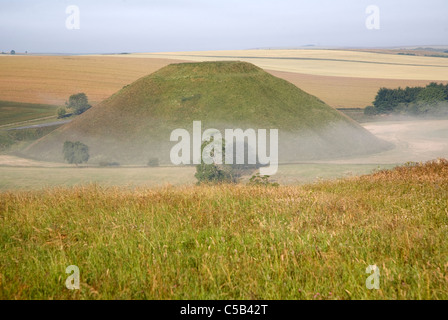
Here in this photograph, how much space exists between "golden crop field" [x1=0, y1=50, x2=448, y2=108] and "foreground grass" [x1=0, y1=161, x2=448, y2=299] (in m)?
92.9

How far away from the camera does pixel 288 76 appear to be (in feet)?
422

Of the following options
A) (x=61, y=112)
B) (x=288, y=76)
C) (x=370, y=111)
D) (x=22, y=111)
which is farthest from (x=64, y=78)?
(x=370, y=111)

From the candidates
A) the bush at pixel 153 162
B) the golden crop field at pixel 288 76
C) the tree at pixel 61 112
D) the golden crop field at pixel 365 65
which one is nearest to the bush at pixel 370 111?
the golden crop field at pixel 288 76

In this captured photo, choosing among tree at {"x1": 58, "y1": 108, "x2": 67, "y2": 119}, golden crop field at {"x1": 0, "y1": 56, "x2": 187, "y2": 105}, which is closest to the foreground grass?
tree at {"x1": 58, "y1": 108, "x2": 67, "y2": 119}

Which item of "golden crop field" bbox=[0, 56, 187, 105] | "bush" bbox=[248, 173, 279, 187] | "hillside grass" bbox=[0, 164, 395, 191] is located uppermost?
"golden crop field" bbox=[0, 56, 187, 105]

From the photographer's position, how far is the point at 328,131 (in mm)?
60344

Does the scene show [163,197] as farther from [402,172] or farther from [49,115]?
[49,115]

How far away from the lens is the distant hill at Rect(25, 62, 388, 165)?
182 feet

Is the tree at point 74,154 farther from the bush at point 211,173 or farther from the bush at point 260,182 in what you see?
the bush at point 260,182

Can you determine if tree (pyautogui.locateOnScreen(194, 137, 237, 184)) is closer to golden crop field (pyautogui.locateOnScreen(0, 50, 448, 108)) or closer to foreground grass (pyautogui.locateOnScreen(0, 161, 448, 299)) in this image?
foreground grass (pyautogui.locateOnScreen(0, 161, 448, 299))

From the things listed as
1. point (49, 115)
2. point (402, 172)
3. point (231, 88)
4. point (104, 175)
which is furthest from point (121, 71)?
point (402, 172)

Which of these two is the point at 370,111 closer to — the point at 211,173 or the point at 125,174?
the point at 211,173

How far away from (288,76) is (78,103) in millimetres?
64715

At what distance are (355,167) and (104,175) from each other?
999 inches
